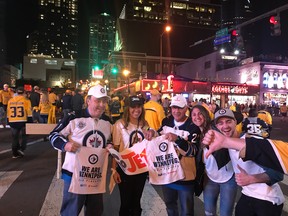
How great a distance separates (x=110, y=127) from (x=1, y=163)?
19.7 ft

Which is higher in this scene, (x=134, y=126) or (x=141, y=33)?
(x=141, y=33)

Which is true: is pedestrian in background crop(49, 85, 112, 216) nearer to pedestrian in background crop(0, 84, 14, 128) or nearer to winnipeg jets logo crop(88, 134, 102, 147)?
winnipeg jets logo crop(88, 134, 102, 147)

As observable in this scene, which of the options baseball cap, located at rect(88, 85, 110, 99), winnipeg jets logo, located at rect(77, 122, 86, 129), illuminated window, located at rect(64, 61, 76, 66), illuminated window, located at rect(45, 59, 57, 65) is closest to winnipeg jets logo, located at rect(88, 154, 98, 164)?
winnipeg jets logo, located at rect(77, 122, 86, 129)

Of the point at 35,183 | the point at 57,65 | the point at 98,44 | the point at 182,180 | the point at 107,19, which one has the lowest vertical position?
the point at 35,183

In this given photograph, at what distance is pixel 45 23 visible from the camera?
190125 millimetres

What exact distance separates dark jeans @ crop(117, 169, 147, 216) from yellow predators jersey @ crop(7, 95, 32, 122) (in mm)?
6280

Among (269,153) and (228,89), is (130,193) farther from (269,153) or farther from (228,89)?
(228,89)

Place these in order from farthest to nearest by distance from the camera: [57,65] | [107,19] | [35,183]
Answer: [107,19] < [57,65] < [35,183]

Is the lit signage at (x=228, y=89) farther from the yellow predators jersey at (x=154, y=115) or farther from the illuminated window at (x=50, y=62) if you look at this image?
the illuminated window at (x=50, y=62)

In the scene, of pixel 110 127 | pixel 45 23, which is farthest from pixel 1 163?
pixel 45 23

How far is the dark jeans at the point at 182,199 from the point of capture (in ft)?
11.4

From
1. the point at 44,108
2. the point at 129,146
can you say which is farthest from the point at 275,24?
the point at 129,146

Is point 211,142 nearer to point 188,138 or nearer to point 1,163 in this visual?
point 188,138

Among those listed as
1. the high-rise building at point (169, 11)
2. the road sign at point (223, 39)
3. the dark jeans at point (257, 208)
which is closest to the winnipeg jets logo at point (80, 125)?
the dark jeans at point (257, 208)
